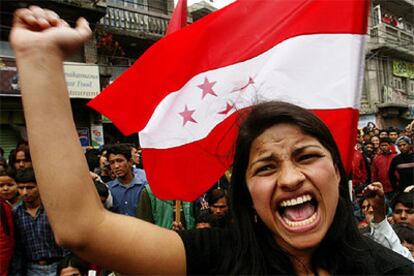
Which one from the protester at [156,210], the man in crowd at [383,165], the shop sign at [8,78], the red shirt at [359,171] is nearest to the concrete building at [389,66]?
the man in crowd at [383,165]

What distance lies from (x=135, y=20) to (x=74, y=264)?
37.4 ft

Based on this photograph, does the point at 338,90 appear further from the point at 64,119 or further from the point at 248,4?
the point at 64,119

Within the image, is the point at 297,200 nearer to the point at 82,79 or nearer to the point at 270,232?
the point at 270,232

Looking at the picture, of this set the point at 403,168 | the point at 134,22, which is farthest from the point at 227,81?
the point at 134,22

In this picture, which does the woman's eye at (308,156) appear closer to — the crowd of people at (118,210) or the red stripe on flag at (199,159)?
the red stripe on flag at (199,159)

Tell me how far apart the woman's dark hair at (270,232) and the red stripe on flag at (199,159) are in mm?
780

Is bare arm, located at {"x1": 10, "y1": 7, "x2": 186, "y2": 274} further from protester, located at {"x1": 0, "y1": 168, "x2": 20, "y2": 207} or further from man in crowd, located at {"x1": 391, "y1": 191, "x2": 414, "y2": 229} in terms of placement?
protester, located at {"x1": 0, "y1": 168, "x2": 20, "y2": 207}

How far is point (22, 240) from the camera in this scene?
133 inches

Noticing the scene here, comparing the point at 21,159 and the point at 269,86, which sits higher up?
the point at 269,86

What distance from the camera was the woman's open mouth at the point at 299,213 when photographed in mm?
1342

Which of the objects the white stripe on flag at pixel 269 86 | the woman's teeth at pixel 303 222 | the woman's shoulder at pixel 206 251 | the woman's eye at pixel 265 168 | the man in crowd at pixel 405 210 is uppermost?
the white stripe on flag at pixel 269 86

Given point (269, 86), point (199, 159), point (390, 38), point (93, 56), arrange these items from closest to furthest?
1. point (269, 86)
2. point (199, 159)
3. point (93, 56)
4. point (390, 38)

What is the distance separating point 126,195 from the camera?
14.3 ft

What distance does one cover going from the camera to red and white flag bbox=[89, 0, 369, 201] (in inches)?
90.2
